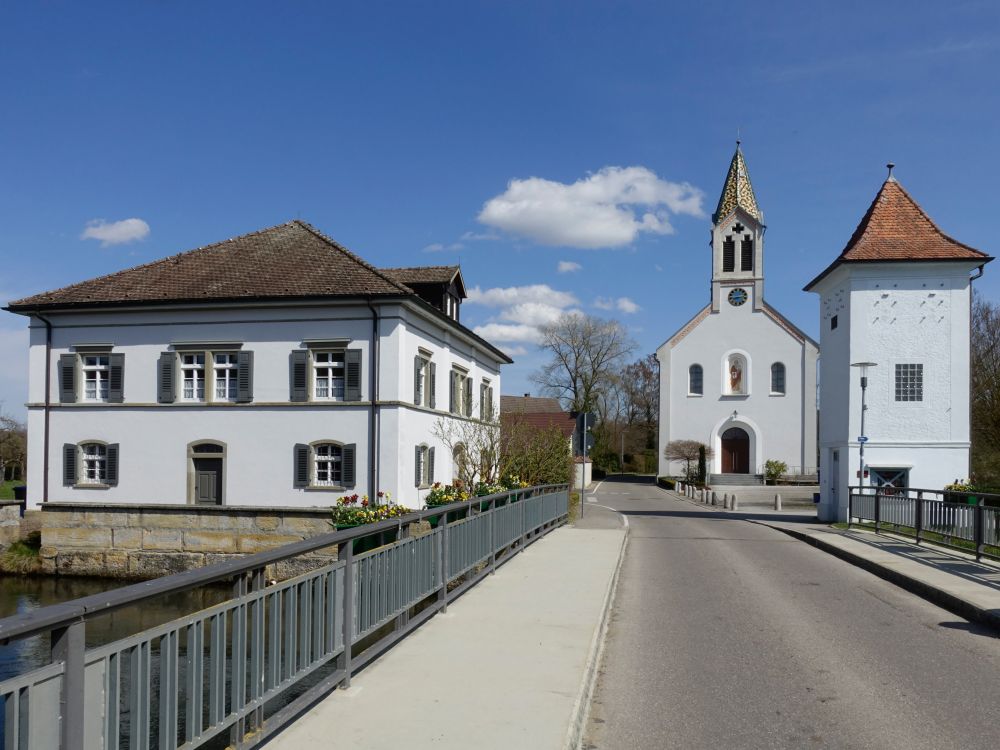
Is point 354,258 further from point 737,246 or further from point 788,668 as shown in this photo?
point 737,246

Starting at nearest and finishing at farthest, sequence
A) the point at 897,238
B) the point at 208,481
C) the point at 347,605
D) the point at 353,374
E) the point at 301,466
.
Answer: the point at 347,605, the point at 353,374, the point at 301,466, the point at 208,481, the point at 897,238

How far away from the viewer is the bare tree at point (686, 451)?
5984cm

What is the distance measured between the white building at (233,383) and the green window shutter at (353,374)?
0.11 feet

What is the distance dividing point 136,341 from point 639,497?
2882 cm

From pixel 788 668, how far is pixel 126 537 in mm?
22137

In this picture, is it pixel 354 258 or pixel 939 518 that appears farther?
pixel 354 258

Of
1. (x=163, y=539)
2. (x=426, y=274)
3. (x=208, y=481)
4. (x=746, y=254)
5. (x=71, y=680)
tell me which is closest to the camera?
(x=71, y=680)

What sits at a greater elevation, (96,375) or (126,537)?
(96,375)

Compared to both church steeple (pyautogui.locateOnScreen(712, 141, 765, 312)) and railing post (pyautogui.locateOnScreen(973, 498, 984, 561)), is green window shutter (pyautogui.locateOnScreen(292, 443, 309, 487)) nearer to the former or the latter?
railing post (pyautogui.locateOnScreen(973, 498, 984, 561))

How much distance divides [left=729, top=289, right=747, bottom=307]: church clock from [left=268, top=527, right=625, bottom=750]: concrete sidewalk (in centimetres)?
5455

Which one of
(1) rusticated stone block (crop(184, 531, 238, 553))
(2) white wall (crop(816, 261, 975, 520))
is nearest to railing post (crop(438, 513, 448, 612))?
(1) rusticated stone block (crop(184, 531, 238, 553))

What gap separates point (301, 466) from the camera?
24.4 m

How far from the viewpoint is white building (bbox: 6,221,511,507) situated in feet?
79.4

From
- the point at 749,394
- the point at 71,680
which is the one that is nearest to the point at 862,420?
the point at 71,680
